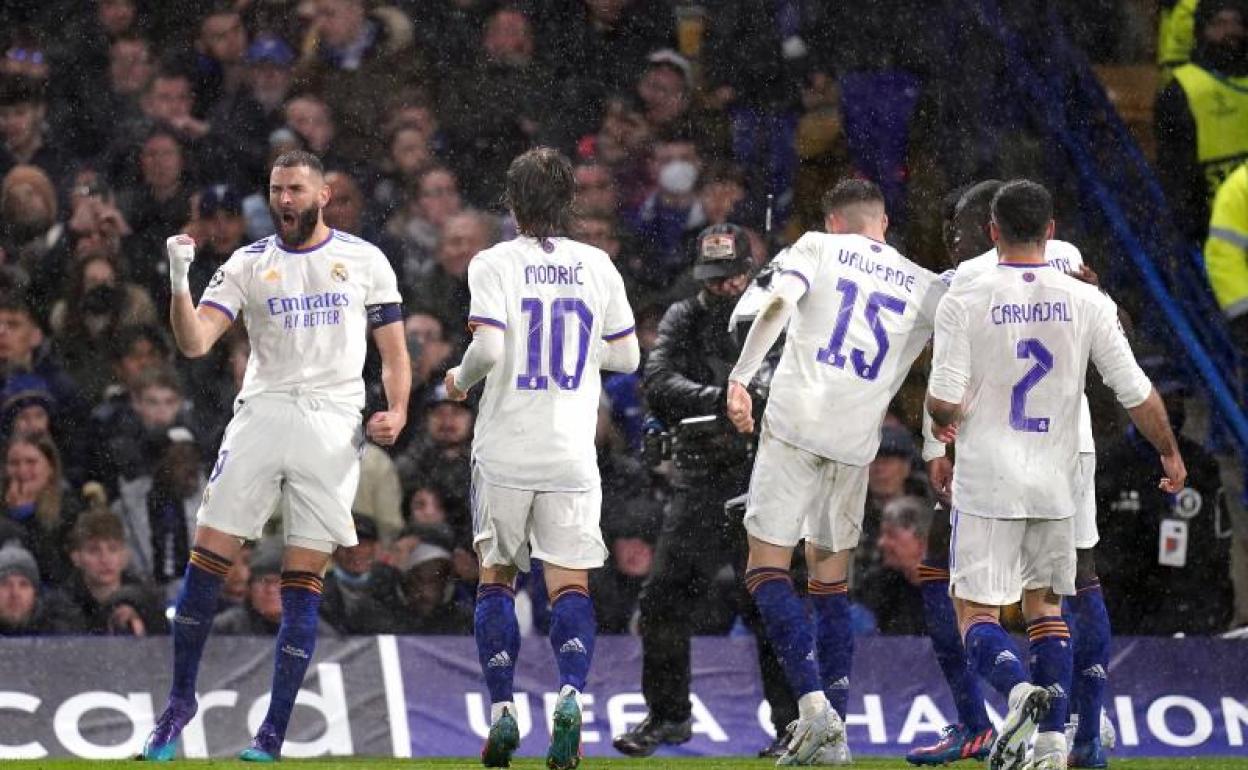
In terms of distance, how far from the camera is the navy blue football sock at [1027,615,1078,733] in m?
7.30

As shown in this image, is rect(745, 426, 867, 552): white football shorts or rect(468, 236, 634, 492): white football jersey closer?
rect(468, 236, 634, 492): white football jersey

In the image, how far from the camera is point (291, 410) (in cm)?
795

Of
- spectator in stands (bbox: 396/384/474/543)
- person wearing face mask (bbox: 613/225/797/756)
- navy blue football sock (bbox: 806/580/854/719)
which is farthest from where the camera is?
spectator in stands (bbox: 396/384/474/543)

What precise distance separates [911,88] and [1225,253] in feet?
7.46

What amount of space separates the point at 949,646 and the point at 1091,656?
1.79ft

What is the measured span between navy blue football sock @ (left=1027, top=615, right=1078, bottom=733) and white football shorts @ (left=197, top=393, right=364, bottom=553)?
7.71ft

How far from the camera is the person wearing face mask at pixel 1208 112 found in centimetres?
1219

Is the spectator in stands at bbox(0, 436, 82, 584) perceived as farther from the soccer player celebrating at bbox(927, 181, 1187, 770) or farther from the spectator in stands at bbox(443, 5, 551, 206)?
the soccer player celebrating at bbox(927, 181, 1187, 770)

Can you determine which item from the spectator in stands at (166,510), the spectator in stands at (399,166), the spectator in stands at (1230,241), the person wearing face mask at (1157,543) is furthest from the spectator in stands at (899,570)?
the spectator in stands at (166,510)

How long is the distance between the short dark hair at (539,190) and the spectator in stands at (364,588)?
362 centimetres

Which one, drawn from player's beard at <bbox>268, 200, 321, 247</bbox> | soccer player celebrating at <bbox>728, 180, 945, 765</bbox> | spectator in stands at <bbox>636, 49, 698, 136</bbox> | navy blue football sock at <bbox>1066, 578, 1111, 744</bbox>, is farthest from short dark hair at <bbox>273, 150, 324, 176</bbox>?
spectator in stands at <bbox>636, 49, 698, 136</bbox>

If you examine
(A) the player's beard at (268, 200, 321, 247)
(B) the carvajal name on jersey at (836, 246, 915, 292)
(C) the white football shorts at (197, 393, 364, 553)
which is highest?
(A) the player's beard at (268, 200, 321, 247)

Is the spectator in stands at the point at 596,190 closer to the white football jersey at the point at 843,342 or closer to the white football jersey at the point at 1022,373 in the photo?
the white football jersey at the point at 843,342

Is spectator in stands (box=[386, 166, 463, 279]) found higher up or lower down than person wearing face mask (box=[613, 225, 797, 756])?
higher up
